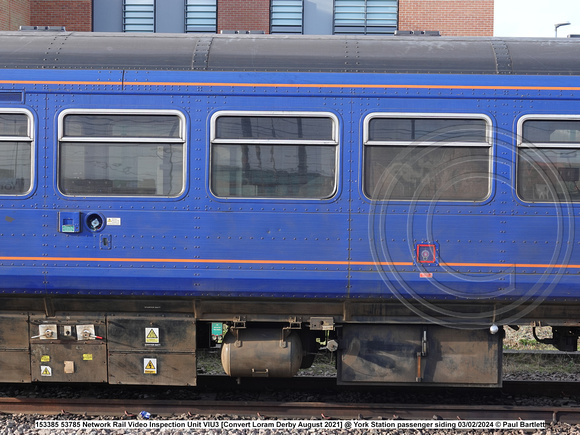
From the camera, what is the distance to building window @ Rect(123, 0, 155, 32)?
57.2 ft

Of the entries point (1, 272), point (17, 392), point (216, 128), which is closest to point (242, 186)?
point (216, 128)

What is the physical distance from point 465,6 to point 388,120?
13416 mm

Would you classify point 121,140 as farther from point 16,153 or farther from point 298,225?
point 298,225

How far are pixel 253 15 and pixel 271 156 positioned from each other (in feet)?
43.3

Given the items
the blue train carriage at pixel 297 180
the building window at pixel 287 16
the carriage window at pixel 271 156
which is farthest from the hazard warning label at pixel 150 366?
the building window at pixel 287 16

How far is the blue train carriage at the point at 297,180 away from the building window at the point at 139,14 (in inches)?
503

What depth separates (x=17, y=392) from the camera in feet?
22.1

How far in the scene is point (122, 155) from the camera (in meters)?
5.59

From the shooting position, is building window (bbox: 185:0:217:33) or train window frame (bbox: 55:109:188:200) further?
building window (bbox: 185:0:217:33)

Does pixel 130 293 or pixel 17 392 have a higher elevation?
pixel 130 293

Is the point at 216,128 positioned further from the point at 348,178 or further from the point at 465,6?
the point at 465,6

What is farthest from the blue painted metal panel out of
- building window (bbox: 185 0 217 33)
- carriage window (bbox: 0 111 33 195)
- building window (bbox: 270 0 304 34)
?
building window (bbox: 185 0 217 33)

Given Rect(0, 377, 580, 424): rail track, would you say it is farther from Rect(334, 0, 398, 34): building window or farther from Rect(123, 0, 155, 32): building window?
Rect(123, 0, 155, 32): building window

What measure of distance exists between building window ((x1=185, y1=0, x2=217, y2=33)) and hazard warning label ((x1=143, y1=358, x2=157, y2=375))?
1376cm
